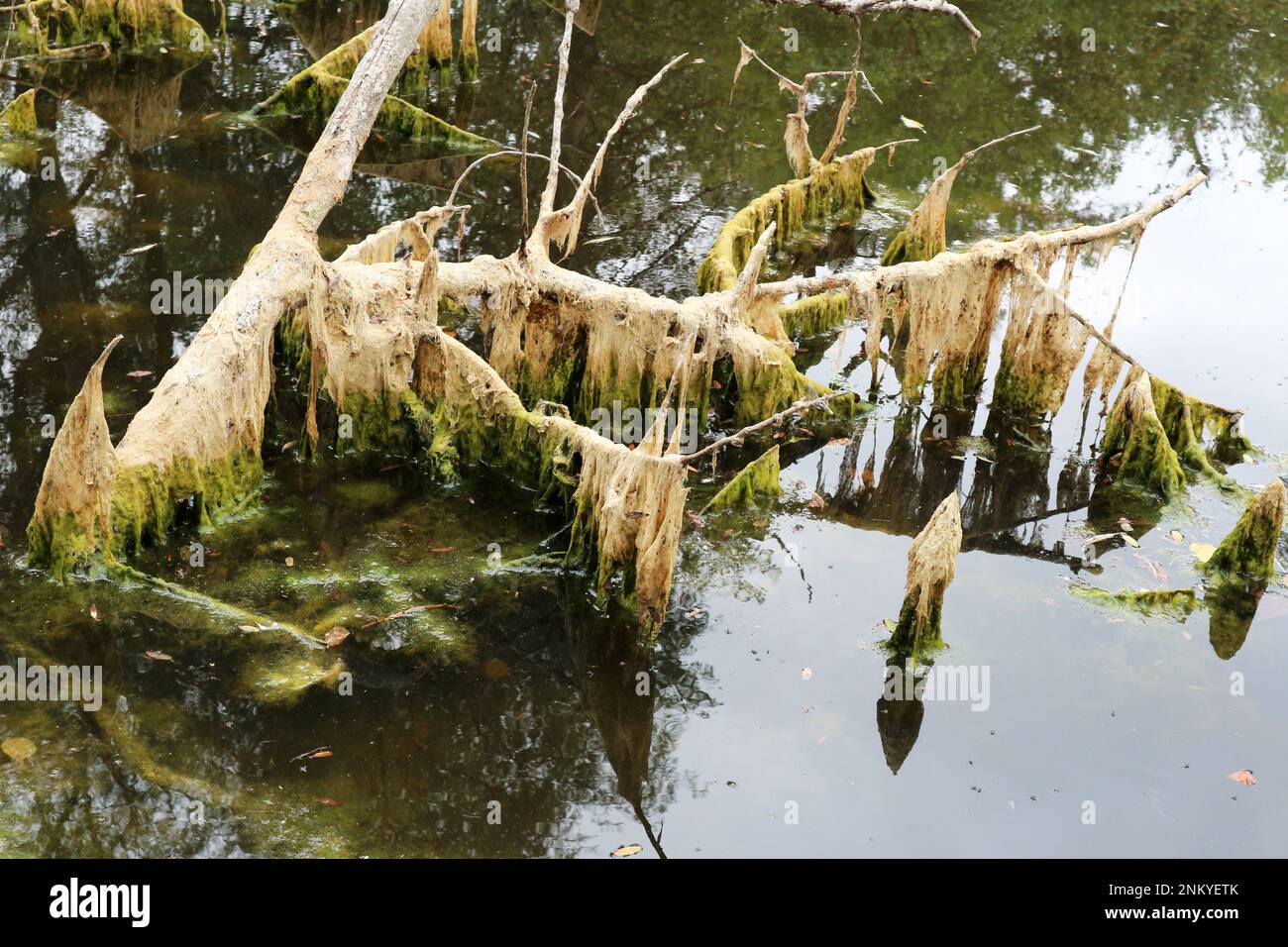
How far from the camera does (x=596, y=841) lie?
7297 millimetres

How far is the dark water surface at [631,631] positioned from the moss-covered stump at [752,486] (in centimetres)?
22

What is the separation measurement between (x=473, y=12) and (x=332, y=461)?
388 inches

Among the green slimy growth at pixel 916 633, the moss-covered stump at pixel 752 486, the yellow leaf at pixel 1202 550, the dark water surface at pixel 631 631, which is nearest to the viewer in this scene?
the dark water surface at pixel 631 631

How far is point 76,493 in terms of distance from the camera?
832cm

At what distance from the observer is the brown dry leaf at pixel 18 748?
285 inches

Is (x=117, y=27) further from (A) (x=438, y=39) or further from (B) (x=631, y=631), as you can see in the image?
(B) (x=631, y=631)

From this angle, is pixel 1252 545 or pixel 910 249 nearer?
pixel 1252 545

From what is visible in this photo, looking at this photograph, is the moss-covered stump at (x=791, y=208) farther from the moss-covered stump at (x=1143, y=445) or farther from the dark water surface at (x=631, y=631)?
the moss-covered stump at (x=1143, y=445)

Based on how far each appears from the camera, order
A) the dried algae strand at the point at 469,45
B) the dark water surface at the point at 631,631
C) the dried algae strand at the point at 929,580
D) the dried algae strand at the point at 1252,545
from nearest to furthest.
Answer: the dark water surface at the point at 631,631 → the dried algae strand at the point at 929,580 → the dried algae strand at the point at 1252,545 → the dried algae strand at the point at 469,45

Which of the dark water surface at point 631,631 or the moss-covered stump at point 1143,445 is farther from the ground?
the moss-covered stump at point 1143,445

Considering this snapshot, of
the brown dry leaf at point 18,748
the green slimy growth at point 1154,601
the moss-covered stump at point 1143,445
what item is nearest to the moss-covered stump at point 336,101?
the moss-covered stump at point 1143,445

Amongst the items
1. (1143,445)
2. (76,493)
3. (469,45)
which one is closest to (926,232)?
(1143,445)

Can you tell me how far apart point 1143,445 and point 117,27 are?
15.1 metres

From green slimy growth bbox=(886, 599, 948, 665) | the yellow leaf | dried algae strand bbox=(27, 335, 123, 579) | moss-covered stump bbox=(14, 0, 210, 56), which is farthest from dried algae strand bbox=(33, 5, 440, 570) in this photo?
moss-covered stump bbox=(14, 0, 210, 56)
